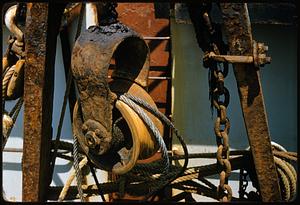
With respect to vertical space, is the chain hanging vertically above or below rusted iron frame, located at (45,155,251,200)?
above

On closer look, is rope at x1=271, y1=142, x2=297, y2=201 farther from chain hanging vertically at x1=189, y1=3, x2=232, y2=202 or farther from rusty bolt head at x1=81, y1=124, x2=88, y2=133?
rusty bolt head at x1=81, y1=124, x2=88, y2=133

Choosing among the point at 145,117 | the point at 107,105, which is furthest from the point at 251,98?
the point at 107,105

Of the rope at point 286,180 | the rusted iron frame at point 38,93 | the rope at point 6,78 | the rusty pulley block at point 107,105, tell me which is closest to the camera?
the rusty pulley block at point 107,105

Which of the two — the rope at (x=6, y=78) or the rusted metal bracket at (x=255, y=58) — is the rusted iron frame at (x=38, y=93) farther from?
the rusted metal bracket at (x=255, y=58)

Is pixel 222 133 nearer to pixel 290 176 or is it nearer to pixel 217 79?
pixel 217 79

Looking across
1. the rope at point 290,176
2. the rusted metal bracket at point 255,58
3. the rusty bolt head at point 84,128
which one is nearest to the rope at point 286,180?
the rope at point 290,176

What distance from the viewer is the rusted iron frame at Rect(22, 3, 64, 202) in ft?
6.46

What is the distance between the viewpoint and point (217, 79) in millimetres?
1905

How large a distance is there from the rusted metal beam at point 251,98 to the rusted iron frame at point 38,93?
66 centimetres

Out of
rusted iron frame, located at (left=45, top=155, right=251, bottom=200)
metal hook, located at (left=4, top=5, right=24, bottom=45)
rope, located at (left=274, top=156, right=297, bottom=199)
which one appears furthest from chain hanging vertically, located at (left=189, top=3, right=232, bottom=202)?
metal hook, located at (left=4, top=5, right=24, bottom=45)

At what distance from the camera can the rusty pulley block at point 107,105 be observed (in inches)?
70.9

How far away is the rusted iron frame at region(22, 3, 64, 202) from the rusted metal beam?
0.66m

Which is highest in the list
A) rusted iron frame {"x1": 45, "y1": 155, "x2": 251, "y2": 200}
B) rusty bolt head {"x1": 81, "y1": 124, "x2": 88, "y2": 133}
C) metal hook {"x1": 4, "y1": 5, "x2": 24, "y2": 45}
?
metal hook {"x1": 4, "y1": 5, "x2": 24, "y2": 45}

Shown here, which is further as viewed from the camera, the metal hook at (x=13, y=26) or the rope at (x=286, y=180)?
the rope at (x=286, y=180)
